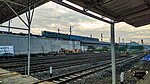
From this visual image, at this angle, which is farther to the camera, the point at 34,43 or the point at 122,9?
the point at 34,43

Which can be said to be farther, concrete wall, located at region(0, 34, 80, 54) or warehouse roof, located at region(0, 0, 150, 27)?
concrete wall, located at region(0, 34, 80, 54)

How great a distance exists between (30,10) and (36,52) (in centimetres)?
3847

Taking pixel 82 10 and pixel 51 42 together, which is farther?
pixel 51 42

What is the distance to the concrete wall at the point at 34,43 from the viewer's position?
40.2 m

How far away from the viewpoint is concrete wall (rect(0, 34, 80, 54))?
4019 cm

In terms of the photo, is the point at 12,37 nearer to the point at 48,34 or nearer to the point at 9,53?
the point at 9,53

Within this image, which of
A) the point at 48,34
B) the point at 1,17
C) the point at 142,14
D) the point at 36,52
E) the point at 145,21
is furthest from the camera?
the point at 48,34

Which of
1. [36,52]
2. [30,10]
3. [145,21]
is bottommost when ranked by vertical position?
[36,52]

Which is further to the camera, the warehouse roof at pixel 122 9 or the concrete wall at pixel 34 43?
the concrete wall at pixel 34 43

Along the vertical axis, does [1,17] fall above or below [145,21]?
above

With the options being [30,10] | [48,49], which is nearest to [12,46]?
[48,49]

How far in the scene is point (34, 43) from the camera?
161 ft

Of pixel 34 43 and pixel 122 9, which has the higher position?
pixel 122 9

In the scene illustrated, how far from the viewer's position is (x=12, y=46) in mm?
41062
